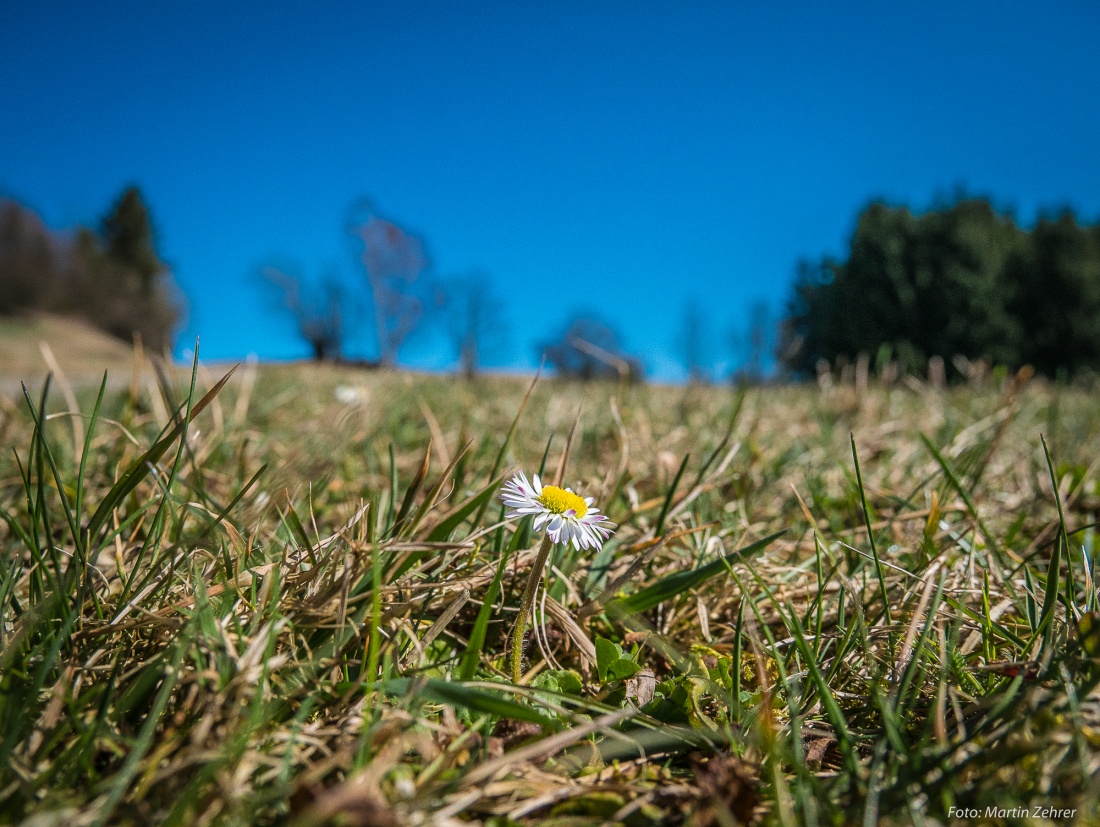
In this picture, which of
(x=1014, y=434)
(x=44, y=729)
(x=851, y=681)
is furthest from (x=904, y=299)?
(x=44, y=729)

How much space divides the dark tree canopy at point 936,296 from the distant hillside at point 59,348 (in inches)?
299

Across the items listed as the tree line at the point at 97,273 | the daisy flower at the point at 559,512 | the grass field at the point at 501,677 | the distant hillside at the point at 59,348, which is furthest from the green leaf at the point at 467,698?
the tree line at the point at 97,273

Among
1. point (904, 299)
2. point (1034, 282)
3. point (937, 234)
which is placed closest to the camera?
point (904, 299)

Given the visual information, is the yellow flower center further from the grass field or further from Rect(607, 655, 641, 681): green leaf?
Rect(607, 655, 641, 681): green leaf

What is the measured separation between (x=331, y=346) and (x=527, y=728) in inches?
1029

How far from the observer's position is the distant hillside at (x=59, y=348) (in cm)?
959

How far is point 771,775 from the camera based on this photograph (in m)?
0.62

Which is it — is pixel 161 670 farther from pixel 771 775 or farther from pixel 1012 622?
pixel 1012 622

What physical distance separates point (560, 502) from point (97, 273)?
2794 centimetres

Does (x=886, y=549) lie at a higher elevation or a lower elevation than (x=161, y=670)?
A: higher

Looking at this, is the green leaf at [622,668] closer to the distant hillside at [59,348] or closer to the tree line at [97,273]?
the distant hillside at [59,348]

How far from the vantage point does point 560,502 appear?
800 mm

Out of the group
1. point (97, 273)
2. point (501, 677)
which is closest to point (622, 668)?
point (501, 677)

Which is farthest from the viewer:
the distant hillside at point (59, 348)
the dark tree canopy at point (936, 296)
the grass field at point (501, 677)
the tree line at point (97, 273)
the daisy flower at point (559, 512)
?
the tree line at point (97, 273)
